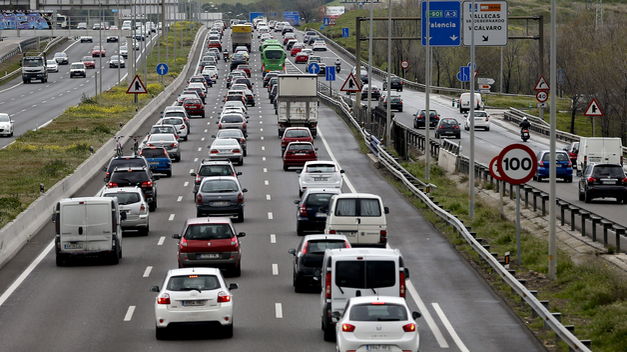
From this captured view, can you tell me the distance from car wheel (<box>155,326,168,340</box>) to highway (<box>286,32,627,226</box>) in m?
24.2

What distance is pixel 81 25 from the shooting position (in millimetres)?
197750

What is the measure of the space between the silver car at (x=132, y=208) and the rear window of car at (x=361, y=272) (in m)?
16.7

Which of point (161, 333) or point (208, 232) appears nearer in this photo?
point (161, 333)

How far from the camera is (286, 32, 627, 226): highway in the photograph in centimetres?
5075

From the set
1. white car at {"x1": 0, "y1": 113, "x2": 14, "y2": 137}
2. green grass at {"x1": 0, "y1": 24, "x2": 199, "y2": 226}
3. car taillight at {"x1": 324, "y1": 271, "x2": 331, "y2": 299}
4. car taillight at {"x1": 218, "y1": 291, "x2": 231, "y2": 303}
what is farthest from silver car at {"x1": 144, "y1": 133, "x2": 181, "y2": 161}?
car taillight at {"x1": 324, "y1": 271, "x2": 331, "y2": 299}

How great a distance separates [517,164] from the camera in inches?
1220

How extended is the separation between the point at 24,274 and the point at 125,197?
718cm

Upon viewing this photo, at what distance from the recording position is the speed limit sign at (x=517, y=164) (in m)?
30.9

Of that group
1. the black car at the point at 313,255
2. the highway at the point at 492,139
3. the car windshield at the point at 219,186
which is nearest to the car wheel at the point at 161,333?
the black car at the point at 313,255

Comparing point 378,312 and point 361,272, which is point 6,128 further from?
point 378,312

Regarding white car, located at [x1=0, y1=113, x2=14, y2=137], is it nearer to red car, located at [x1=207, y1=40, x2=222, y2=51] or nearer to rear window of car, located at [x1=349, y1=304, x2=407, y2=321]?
rear window of car, located at [x1=349, y1=304, x2=407, y2=321]

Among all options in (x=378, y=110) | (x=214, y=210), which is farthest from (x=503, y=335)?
(x=378, y=110)

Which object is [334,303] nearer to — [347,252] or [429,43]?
[347,252]

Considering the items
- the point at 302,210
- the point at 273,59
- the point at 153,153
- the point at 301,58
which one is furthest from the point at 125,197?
the point at 301,58
